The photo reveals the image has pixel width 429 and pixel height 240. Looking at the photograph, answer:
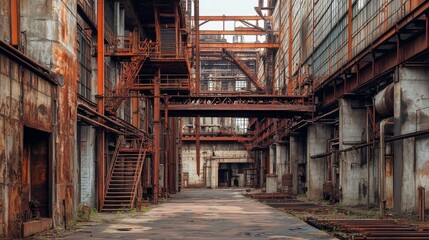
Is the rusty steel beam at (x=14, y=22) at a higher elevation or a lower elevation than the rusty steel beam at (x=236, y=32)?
lower

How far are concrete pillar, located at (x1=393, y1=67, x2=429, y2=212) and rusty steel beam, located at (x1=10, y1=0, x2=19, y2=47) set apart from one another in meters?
11.6

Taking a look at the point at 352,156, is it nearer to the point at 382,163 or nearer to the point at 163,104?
the point at 382,163

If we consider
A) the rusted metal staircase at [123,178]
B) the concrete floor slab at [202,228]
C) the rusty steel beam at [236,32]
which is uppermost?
the rusty steel beam at [236,32]

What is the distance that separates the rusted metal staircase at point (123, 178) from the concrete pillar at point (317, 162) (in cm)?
1226

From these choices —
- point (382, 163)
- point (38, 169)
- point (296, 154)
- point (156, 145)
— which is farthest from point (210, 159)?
point (38, 169)

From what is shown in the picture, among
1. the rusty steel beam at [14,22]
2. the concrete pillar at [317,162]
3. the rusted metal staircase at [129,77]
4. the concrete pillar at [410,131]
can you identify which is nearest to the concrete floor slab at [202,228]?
the concrete pillar at [410,131]

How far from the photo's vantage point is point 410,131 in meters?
18.4

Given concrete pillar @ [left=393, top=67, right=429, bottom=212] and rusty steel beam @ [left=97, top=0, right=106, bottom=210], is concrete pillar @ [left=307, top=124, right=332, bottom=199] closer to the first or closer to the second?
concrete pillar @ [left=393, top=67, right=429, bottom=212]

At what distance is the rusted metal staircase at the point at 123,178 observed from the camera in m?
22.1

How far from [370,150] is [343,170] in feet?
6.07

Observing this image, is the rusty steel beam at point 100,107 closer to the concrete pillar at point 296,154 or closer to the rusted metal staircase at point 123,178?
the rusted metal staircase at point 123,178

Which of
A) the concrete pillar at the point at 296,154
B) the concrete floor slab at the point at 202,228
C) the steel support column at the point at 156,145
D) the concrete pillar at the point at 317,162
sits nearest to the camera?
the concrete floor slab at the point at 202,228

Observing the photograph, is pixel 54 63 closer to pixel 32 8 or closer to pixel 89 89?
pixel 32 8

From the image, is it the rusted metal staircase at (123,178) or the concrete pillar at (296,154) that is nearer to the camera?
the rusted metal staircase at (123,178)
